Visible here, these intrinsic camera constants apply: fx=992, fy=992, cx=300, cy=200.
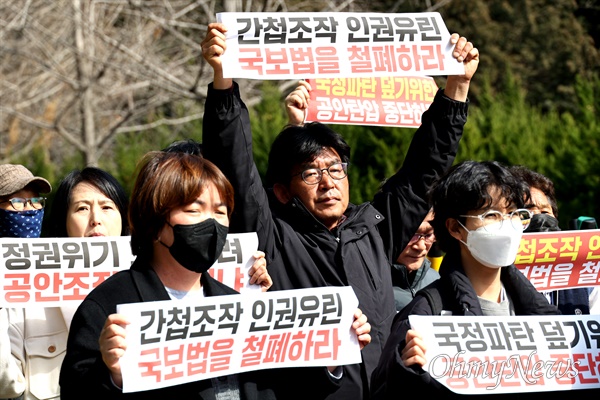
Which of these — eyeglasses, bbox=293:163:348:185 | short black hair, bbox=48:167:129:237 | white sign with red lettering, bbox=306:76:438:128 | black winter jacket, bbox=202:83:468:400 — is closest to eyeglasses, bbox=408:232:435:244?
black winter jacket, bbox=202:83:468:400

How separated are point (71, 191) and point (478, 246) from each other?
1961 mm

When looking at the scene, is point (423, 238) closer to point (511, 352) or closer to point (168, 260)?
point (511, 352)

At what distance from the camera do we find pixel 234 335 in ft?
10.8

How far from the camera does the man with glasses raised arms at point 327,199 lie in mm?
4020

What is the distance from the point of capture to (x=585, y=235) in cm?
493

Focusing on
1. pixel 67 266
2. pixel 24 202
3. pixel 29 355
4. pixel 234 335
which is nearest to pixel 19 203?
pixel 24 202

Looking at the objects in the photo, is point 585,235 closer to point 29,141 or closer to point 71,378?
point 71,378

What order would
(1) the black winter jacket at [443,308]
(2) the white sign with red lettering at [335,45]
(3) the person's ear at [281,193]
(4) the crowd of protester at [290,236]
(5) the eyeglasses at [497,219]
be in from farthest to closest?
(3) the person's ear at [281,193] < (2) the white sign with red lettering at [335,45] < (5) the eyeglasses at [497,219] < (1) the black winter jacket at [443,308] < (4) the crowd of protester at [290,236]

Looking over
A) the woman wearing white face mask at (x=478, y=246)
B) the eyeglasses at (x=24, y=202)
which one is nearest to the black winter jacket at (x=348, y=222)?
the woman wearing white face mask at (x=478, y=246)

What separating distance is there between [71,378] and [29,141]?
644 inches

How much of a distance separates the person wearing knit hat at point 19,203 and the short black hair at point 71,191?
3.1 inches

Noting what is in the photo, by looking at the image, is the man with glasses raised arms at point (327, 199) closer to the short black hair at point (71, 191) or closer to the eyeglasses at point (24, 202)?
the short black hair at point (71, 191)

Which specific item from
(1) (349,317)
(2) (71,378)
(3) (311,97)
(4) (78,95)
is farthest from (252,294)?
(4) (78,95)

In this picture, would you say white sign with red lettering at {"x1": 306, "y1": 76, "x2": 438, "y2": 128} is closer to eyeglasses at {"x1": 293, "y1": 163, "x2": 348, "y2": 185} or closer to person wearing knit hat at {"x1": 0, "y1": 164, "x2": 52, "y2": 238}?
eyeglasses at {"x1": 293, "y1": 163, "x2": 348, "y2": 185}
